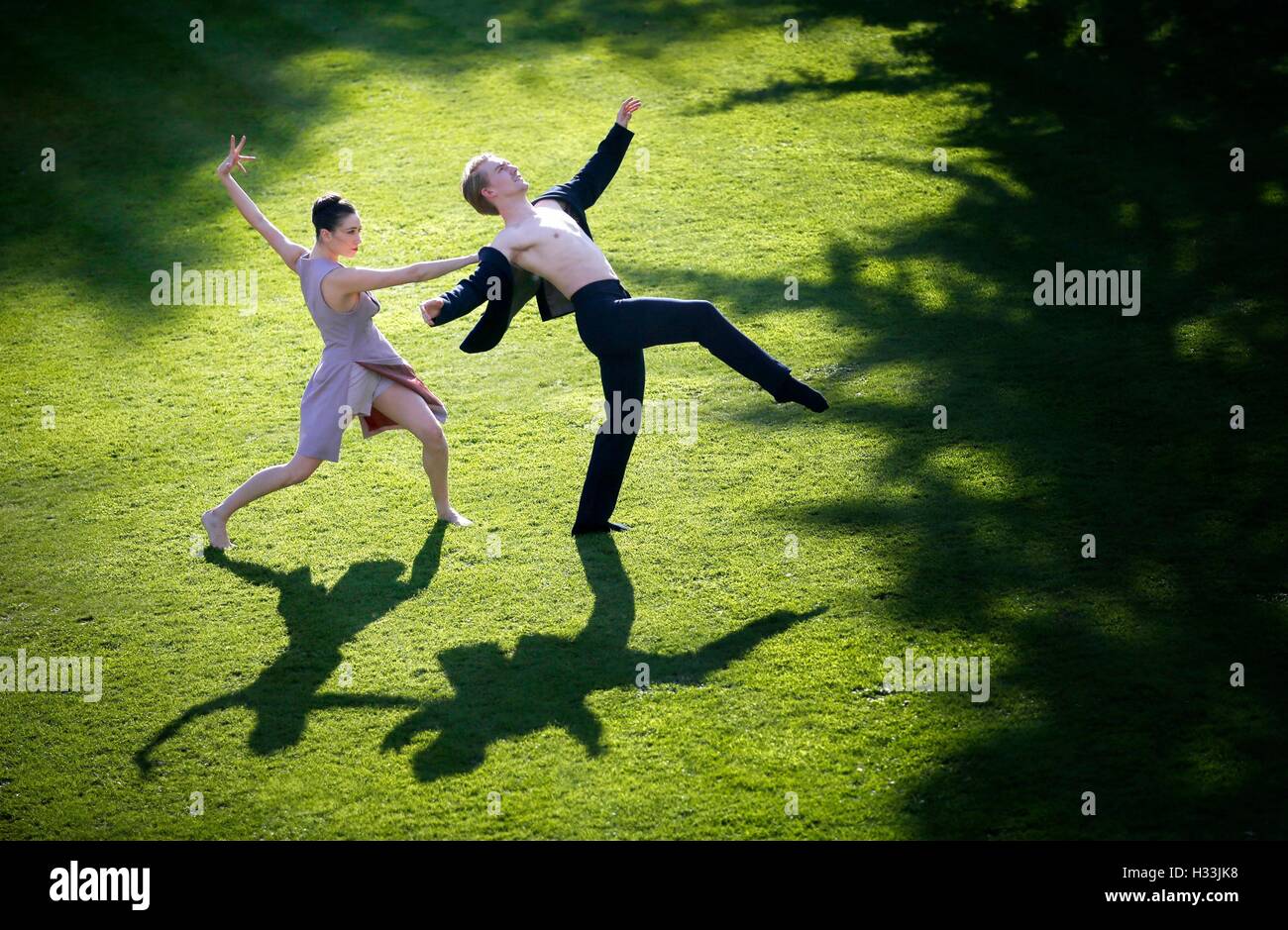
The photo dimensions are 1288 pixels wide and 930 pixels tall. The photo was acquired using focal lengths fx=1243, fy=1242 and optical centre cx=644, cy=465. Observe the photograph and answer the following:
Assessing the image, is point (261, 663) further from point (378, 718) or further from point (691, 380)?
point (691, 380)

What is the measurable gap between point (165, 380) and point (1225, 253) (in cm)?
740

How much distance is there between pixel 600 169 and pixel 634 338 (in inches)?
41.4

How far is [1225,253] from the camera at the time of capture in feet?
29.0

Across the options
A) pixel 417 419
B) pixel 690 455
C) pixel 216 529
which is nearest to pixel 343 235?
pixel 417 419

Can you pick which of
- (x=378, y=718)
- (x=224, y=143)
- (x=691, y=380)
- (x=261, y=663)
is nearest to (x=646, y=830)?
(x=378, y=718)

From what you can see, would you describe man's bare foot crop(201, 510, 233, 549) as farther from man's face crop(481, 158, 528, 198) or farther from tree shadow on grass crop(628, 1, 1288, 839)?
tree shadow on grass crop(628, 1, 1288, 839)

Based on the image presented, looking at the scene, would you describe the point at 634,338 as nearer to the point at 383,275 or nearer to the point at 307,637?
the point at 383,275

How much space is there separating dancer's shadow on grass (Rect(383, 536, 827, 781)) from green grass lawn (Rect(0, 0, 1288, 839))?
23 mm

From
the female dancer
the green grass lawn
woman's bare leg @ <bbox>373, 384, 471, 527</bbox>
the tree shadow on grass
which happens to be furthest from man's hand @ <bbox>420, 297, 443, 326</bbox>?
the tree shadow on grass

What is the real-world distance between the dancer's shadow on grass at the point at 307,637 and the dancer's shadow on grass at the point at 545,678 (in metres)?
0.28

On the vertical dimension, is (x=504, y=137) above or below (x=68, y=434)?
above

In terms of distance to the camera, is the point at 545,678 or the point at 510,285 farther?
the point at 510,285

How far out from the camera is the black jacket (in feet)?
18.5

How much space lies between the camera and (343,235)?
19.7 ft
